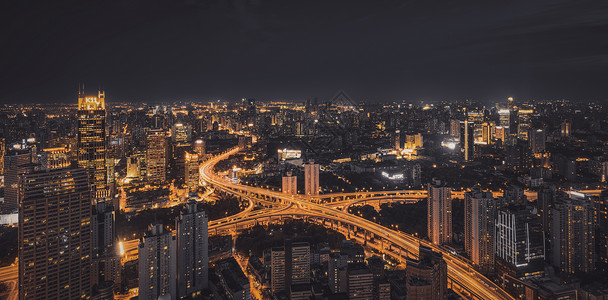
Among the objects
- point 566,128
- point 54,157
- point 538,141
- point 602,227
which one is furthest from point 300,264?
point 566,128

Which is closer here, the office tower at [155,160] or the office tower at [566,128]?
the office tower at [155,160]

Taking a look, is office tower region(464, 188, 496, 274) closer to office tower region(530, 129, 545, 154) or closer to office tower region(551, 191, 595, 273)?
office tower region(551, 191, 595, 273)

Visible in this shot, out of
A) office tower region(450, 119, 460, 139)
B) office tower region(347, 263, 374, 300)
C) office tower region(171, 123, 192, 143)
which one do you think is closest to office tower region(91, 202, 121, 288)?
office tower region(347, 263, 374, 300)

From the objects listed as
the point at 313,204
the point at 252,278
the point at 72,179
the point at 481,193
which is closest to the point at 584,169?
the point at 481,193

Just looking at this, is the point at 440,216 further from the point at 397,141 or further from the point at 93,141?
the point at 397,141

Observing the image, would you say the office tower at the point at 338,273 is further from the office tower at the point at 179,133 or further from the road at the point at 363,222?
the office tower at the point at 179,133

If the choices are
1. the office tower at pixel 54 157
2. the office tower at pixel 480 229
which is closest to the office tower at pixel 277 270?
the office tower at pixel 480 229

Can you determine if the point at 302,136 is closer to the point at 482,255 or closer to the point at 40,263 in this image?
the point at 482,255
